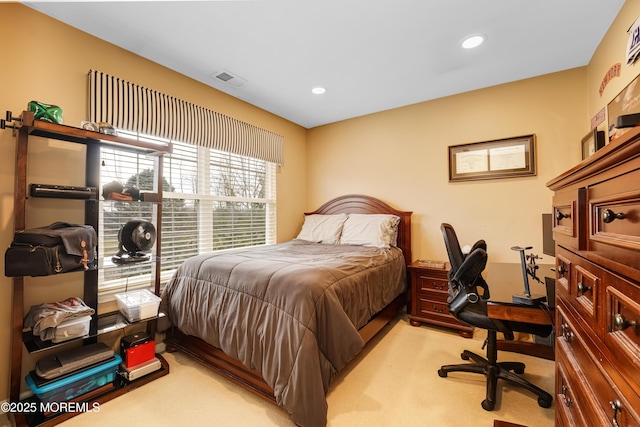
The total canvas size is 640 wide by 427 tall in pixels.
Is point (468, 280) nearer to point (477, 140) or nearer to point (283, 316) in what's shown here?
point (283, 316)

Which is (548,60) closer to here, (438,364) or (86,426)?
(438,364)

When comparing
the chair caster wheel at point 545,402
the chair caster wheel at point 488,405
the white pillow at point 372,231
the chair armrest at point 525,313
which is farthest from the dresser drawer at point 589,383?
the white pillow at point 372,231

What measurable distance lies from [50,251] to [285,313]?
1.43m

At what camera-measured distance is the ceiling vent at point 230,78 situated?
9.07 feet

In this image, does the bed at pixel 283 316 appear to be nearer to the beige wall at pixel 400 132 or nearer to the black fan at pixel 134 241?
the black fan at pixel 134 241

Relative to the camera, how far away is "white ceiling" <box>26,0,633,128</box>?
1.91m

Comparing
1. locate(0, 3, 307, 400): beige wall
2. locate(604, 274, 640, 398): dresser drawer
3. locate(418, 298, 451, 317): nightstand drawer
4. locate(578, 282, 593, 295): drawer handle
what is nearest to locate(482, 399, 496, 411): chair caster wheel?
locate(418, 298, 451, 317): nightstand drawer

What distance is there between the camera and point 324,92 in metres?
3.21

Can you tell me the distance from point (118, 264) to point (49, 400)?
859mm

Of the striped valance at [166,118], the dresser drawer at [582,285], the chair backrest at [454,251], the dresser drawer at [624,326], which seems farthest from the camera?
the striped valance at [166,118]

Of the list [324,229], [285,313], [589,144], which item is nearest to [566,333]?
[285,313]

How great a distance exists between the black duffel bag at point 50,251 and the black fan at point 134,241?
26 centimetres

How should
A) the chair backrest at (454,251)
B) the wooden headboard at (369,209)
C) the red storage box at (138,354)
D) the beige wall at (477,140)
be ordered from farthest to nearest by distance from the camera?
the wooden headboard at (369,209) < the beige wall at (477,140) < the red storage box at (138,354) < the chair backrest at (454,251)

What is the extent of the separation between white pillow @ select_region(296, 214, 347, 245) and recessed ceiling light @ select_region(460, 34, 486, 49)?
222 cm
